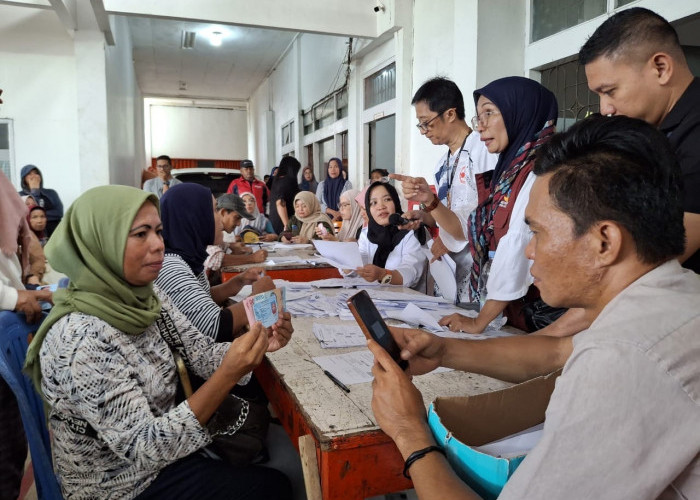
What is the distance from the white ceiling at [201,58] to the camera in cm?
922

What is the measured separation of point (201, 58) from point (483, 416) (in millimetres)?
11926

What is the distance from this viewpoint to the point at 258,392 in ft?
6.77

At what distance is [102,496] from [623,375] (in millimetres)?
1153

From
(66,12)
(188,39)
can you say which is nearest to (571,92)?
(66,12)

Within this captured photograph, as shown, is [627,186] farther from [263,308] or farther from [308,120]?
[308,120]

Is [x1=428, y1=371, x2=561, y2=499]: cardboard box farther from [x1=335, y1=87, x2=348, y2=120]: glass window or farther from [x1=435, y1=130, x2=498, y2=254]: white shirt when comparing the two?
[x1=335, y1=87, x2=348, y2=120]: glass window

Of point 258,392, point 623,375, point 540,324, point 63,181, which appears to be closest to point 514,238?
point 540,324

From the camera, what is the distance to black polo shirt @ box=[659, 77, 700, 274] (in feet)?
3.82

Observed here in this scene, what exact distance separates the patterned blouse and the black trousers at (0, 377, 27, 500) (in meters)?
0.31

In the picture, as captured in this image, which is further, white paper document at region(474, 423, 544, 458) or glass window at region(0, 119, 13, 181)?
glass window at region(0, 119, 13, 181)

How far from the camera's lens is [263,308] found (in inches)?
52.1

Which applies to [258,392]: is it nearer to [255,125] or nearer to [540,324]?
[540,324]

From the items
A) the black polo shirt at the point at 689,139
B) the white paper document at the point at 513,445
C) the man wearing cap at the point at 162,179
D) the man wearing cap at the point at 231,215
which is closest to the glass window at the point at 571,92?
the black polo shirt at the point at 689,139

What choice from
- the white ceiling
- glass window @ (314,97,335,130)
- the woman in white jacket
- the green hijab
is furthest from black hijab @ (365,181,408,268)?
the white ceiling
